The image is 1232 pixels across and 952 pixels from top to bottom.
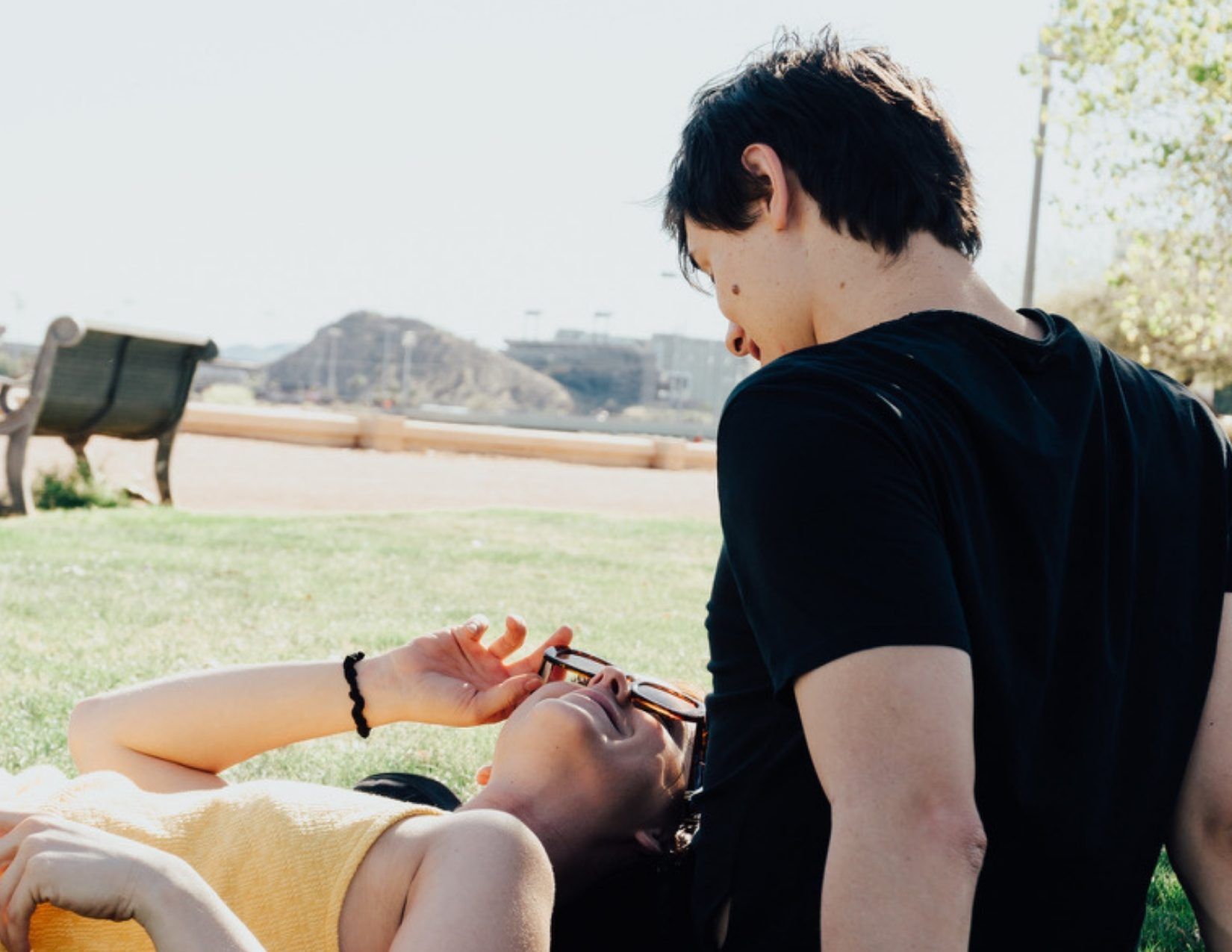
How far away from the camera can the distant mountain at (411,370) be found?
8688cm

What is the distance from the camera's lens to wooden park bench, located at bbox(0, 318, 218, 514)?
11008 mm

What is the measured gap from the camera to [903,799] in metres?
1.59

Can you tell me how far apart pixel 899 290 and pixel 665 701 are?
3.19 feet

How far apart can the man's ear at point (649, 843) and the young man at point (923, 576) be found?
1.23 feet

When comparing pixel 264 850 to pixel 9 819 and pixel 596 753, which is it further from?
pixel 596 753

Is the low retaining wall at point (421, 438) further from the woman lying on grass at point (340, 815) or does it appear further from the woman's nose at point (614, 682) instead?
the woman's nose at point (614, 682)

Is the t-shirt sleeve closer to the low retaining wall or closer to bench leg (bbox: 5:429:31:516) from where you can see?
bench leg (bbox: 5:429:31:516)

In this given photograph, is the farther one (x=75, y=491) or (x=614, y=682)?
(x=75, y=491)

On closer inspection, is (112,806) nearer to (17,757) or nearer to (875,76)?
(875,76)

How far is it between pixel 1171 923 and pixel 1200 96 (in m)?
10.8

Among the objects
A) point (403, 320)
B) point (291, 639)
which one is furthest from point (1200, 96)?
point (403, 320)

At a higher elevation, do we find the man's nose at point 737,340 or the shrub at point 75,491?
the man's nose at point 737,340

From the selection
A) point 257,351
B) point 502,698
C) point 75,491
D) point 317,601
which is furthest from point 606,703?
point 257,351

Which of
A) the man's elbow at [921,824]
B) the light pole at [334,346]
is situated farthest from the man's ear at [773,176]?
the light pole at [334,346]
